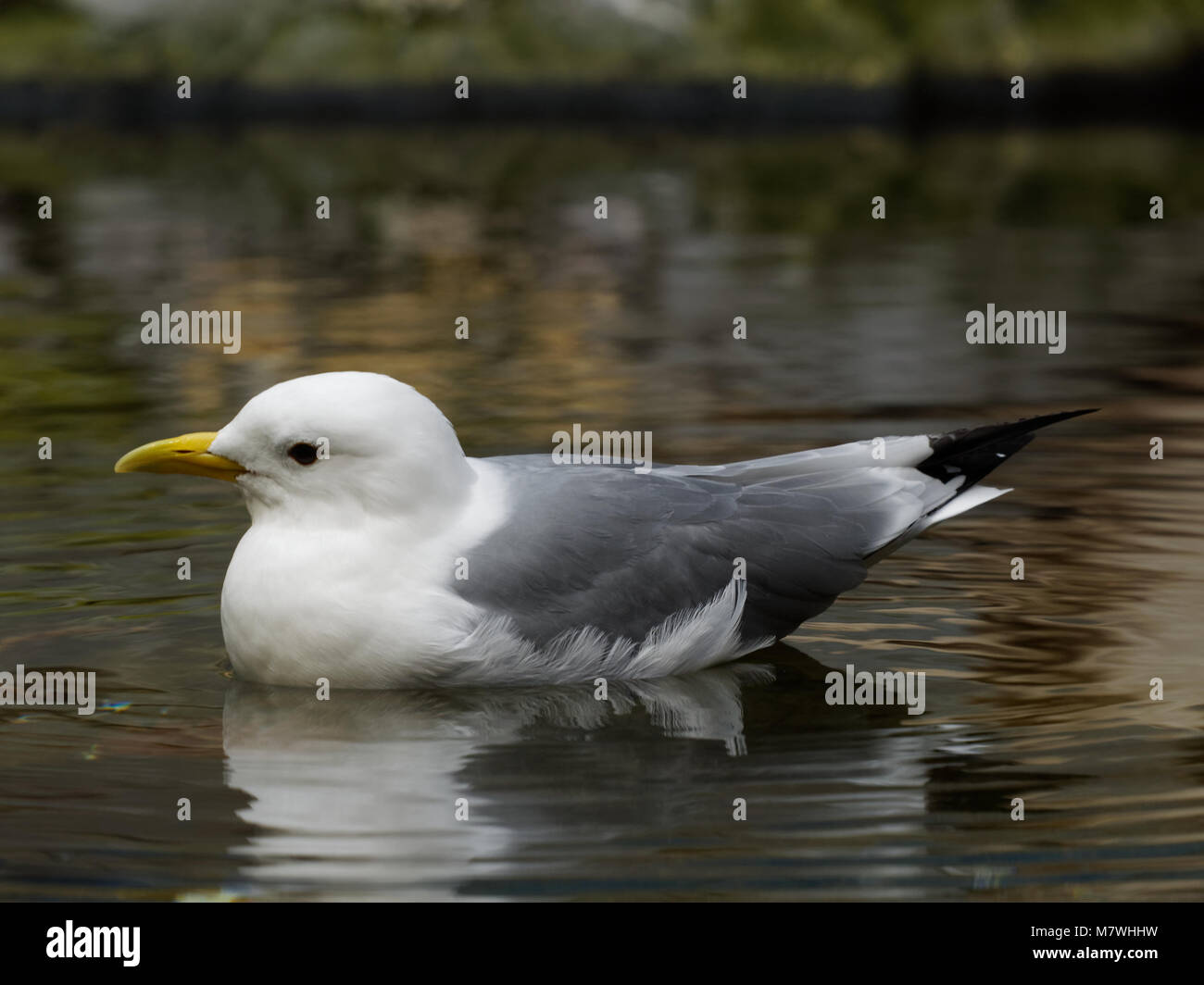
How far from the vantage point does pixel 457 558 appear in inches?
219

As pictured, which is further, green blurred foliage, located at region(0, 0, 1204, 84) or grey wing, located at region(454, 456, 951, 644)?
green blurred foliage, located at region(0, 0, 1204, 84)

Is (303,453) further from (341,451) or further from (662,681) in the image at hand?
(662,681)

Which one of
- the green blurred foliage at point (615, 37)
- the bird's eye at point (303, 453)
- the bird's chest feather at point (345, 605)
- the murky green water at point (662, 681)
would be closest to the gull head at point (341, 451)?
the bird's eye at point (303, 453)

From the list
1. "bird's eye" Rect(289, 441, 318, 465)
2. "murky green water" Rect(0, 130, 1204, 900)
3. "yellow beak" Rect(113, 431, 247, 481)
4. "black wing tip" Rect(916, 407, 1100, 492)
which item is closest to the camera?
"murky green water" Rect(0, 130, 1204, 900)

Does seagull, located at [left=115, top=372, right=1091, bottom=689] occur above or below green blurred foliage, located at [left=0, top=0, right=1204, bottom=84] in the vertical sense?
below

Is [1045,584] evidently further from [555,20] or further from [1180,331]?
[555,20]

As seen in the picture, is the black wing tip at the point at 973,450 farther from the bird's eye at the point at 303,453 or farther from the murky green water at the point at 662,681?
the bird's eye at the point at 303,453

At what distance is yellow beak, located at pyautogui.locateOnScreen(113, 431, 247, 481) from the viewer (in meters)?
5.71

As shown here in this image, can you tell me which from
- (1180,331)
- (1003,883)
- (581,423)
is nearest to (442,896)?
(1003,883)

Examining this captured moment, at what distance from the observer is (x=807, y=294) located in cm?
1379

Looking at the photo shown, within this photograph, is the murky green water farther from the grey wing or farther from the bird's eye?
the bird's eye

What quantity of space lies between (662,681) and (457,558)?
0.77 metres

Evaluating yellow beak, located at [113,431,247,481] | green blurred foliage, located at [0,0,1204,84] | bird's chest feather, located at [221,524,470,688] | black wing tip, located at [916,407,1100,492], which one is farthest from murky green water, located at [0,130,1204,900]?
green blurred foliage, located at [0,0,1204,84]

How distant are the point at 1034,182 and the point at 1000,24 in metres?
5.64
